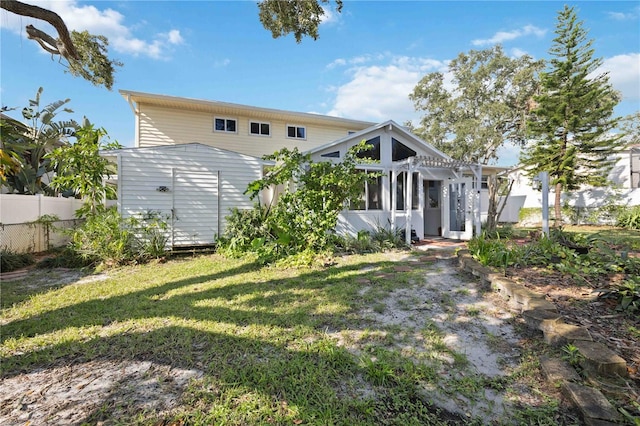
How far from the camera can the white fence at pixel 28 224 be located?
23.7 feet

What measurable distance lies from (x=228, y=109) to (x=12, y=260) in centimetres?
861

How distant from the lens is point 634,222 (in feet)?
43.2

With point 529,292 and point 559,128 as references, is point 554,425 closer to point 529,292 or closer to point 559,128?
point 529,292

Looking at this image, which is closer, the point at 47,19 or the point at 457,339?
the point at 457,339

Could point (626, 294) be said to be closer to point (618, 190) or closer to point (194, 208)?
point (194, 208)

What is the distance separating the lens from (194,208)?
8250 millimetres

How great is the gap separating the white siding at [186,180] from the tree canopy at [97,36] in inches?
96.7

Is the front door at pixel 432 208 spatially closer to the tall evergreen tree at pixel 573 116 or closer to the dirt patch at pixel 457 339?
the tall evergreen tree at pixel 573 116

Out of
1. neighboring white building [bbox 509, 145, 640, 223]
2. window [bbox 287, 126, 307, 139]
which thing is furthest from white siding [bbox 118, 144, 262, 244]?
neighboring white building [bbox 509, 145, 640, 223]

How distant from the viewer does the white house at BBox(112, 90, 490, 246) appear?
798cm

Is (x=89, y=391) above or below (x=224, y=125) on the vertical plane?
below

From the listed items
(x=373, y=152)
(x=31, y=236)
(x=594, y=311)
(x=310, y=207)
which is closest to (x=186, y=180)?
(x=310, y=207)

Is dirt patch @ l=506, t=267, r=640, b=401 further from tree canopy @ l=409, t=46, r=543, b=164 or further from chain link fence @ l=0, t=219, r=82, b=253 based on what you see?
tree canopy @ l=409, t=46, r=543, b=164

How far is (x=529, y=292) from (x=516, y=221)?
19.0 metres
